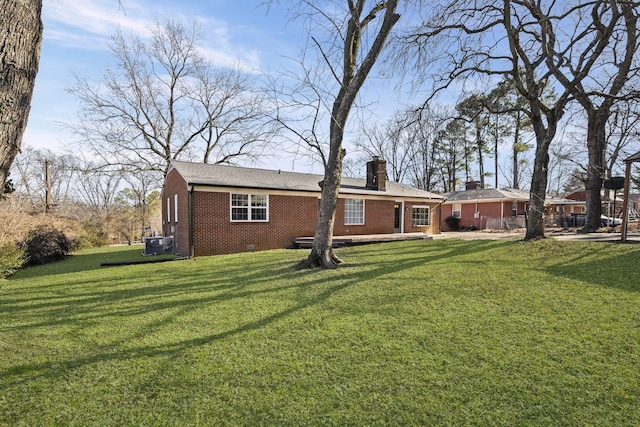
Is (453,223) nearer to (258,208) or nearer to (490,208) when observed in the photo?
(490,208)

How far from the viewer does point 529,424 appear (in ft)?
7.70

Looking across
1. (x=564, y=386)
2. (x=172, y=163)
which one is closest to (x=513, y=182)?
(x=172, y=163)

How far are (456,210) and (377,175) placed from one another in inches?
579

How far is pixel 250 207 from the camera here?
1319 centimetres

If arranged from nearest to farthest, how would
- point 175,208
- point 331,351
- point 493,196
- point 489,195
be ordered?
1. point 331,351
2. point 175,208
3. point 493,196
4. point 489,195

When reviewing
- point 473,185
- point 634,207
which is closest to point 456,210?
point 473,185

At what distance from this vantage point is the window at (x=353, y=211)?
53.1 feet

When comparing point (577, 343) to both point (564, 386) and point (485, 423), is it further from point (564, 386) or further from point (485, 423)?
point (485, 423)

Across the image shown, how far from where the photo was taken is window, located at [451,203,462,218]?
29094 mm

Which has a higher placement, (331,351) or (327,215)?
(327,215)

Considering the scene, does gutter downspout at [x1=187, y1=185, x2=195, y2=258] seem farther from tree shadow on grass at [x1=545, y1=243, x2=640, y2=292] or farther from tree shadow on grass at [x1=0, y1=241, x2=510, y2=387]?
tree shadow on grass at [x1=545, y1=243, x2=640, y2=292]

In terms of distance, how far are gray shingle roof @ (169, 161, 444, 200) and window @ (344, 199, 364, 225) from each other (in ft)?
1.82

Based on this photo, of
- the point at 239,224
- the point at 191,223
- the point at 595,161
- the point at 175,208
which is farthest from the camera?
the point at 595,161

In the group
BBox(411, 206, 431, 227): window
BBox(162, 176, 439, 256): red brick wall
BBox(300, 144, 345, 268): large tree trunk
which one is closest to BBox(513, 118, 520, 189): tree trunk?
BBox(411, 206, 431, 227): window
